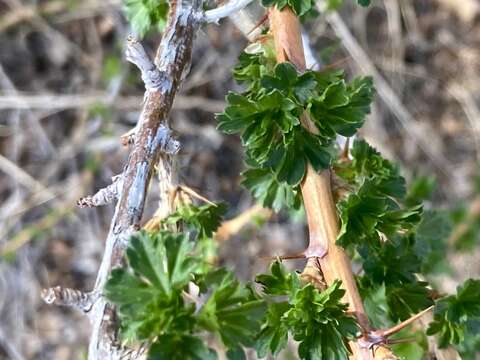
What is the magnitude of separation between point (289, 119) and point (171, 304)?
34 centimetres

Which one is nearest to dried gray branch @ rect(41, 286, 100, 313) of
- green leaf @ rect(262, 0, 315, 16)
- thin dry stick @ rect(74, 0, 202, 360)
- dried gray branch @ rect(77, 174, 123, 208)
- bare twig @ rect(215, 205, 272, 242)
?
thin dry stick @ rect(74, 0, 202, 360)

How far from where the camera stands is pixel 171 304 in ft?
2.62

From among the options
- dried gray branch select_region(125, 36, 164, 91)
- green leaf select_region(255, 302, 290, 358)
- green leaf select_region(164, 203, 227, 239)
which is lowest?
green leaf select_region(255, 302, 290, 358)

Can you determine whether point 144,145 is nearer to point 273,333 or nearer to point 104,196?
point 104,196

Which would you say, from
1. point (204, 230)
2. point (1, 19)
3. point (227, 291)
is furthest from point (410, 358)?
point (1, 19)

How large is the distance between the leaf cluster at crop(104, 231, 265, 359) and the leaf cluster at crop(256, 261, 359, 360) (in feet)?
0.55

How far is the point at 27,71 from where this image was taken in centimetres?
298

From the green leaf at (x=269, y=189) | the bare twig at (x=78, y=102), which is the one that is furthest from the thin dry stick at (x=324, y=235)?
the bare twig at (x=78, y=102)

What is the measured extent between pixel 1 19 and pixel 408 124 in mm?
1715

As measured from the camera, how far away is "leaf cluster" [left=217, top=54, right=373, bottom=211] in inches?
39.6

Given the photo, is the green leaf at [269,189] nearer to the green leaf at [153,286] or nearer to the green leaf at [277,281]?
the green leaf at [277,281]

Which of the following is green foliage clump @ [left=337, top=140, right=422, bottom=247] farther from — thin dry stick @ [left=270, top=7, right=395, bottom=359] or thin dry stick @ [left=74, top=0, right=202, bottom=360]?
thin dry stick @ [left=74, top=0, right=202, bottom=360]

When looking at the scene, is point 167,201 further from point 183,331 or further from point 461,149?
point 461,149

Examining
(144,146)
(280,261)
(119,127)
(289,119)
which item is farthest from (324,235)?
(119,127)
